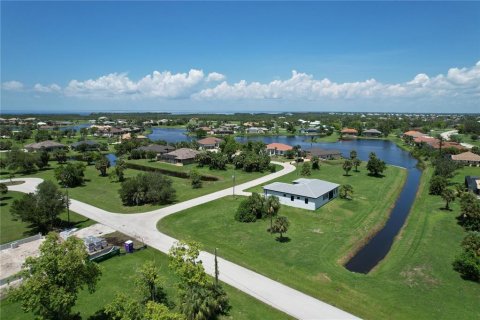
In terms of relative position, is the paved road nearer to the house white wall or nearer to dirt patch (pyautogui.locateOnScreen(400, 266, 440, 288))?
dirt patch (pyautogui.locateOnScreen(400, 266, 440, 288))

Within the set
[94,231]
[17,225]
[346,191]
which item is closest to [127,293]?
[94,231]

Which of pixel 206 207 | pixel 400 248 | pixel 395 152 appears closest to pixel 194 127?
pixel 395 152

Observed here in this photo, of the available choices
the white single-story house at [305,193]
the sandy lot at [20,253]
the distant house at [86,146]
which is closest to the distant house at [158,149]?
the distant house at [86,146]

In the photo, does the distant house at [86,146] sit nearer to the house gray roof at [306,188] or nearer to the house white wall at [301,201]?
the house gray roof at [306,188]

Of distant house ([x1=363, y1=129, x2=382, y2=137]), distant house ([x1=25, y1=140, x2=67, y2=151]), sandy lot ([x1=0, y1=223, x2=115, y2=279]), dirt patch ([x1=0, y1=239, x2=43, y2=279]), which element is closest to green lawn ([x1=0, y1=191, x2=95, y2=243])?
sandy lot ([x1=0, y1=223, x2=115, y2=279])

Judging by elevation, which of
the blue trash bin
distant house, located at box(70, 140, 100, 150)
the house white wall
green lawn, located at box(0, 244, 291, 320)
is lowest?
green lawn, located at box(0, 244, 291, 320)

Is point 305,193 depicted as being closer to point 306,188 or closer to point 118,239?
point 306,188
